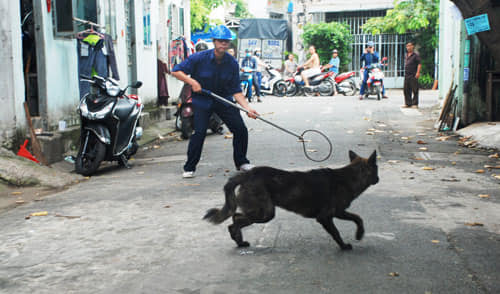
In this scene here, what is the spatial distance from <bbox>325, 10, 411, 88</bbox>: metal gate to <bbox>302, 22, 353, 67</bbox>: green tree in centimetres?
43

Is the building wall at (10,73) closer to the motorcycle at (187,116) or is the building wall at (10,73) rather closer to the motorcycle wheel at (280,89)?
the motorcycle at (187,116)

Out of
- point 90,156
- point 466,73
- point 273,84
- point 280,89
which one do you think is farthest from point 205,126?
point 273,84

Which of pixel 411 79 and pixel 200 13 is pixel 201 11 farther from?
pixel 411 79

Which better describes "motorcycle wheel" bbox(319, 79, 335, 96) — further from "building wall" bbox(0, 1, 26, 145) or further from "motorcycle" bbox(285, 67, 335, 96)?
"building wall" bbox(0, 1, 26, 145)

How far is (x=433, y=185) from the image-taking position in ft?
21.4

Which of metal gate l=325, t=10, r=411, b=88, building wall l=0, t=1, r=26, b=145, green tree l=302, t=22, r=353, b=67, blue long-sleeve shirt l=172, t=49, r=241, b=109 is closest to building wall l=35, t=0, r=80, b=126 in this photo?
building wall l=0, t=1, r=26, b=145

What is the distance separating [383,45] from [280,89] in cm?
764

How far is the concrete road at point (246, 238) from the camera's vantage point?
142 inches

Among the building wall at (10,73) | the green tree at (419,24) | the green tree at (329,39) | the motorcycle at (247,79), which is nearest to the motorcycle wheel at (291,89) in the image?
the motorcycle at (247,79)

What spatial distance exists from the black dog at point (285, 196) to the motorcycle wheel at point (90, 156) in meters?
4.13

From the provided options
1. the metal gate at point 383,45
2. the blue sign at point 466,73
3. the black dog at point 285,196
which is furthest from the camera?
the metal gate at point 383,45

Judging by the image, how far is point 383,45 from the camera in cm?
2858

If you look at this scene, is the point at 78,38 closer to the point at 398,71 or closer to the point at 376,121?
the point at 376,121

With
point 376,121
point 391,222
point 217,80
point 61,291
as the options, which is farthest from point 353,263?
point 376,121
